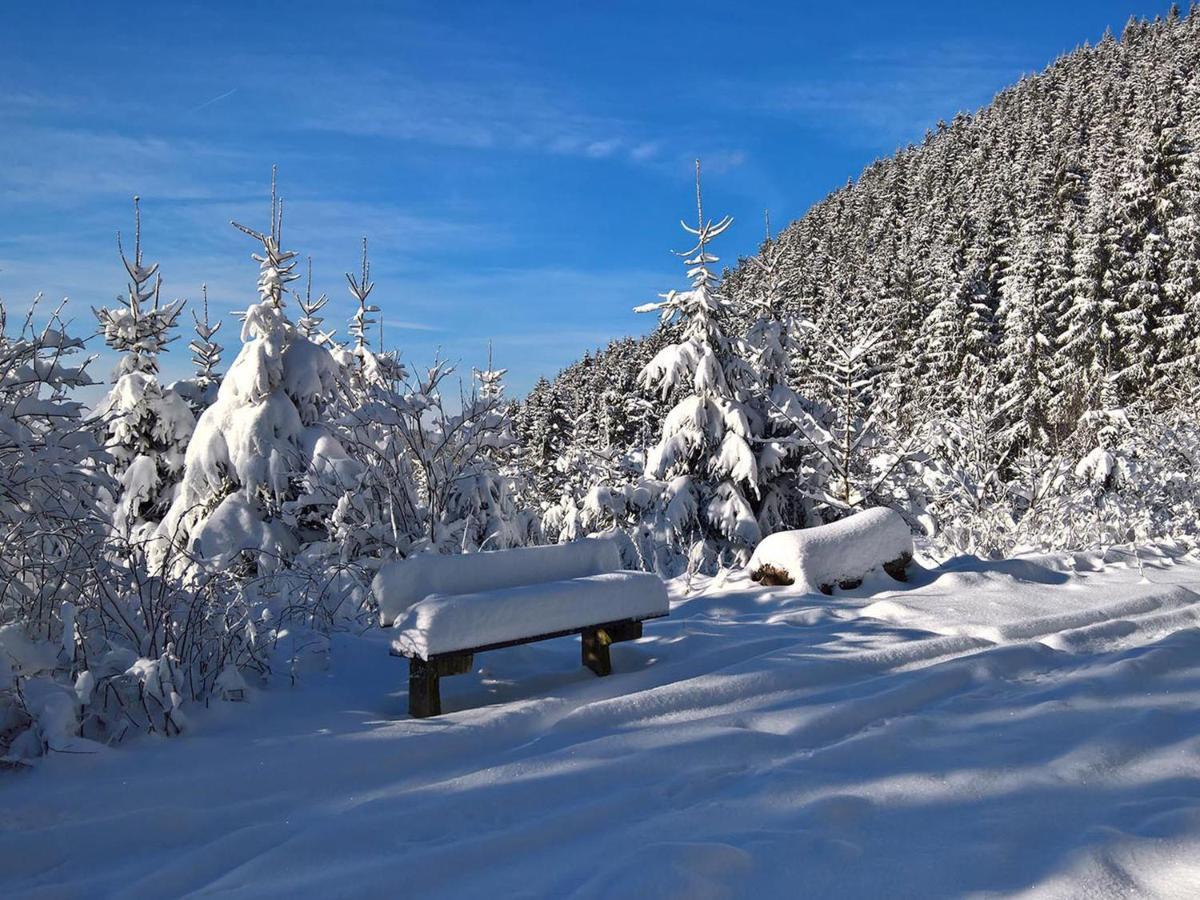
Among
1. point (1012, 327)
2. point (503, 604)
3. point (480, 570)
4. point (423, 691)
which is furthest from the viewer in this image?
point (1012, 327)

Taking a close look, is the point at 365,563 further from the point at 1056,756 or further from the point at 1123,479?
the point at 1123,479

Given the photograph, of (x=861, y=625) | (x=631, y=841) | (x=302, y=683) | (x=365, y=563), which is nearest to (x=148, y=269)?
(x=365, y=563)

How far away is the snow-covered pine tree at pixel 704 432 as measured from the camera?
1256 cm

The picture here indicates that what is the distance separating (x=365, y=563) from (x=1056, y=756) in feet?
17.5

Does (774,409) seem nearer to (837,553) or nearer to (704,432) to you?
(704,432)

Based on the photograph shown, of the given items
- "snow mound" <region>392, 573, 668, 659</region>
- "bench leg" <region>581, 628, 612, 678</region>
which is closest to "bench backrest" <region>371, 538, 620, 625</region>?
"snow mound" <region>392, 573, 668, 659</region>

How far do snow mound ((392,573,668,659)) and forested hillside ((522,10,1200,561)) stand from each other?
6.73 meters

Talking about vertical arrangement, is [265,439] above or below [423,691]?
above

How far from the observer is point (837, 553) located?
6.66 meters

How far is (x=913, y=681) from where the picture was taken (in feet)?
12.9

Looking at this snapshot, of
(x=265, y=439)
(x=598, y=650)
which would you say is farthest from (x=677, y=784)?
(x=265, y=439)

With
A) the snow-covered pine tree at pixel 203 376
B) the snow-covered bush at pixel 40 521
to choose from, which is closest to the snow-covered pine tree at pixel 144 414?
the snow-covered pine tree at pixel 203 376

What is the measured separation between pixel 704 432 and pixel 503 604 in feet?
30.1

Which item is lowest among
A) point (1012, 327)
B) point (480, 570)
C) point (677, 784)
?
point (677, 784)
